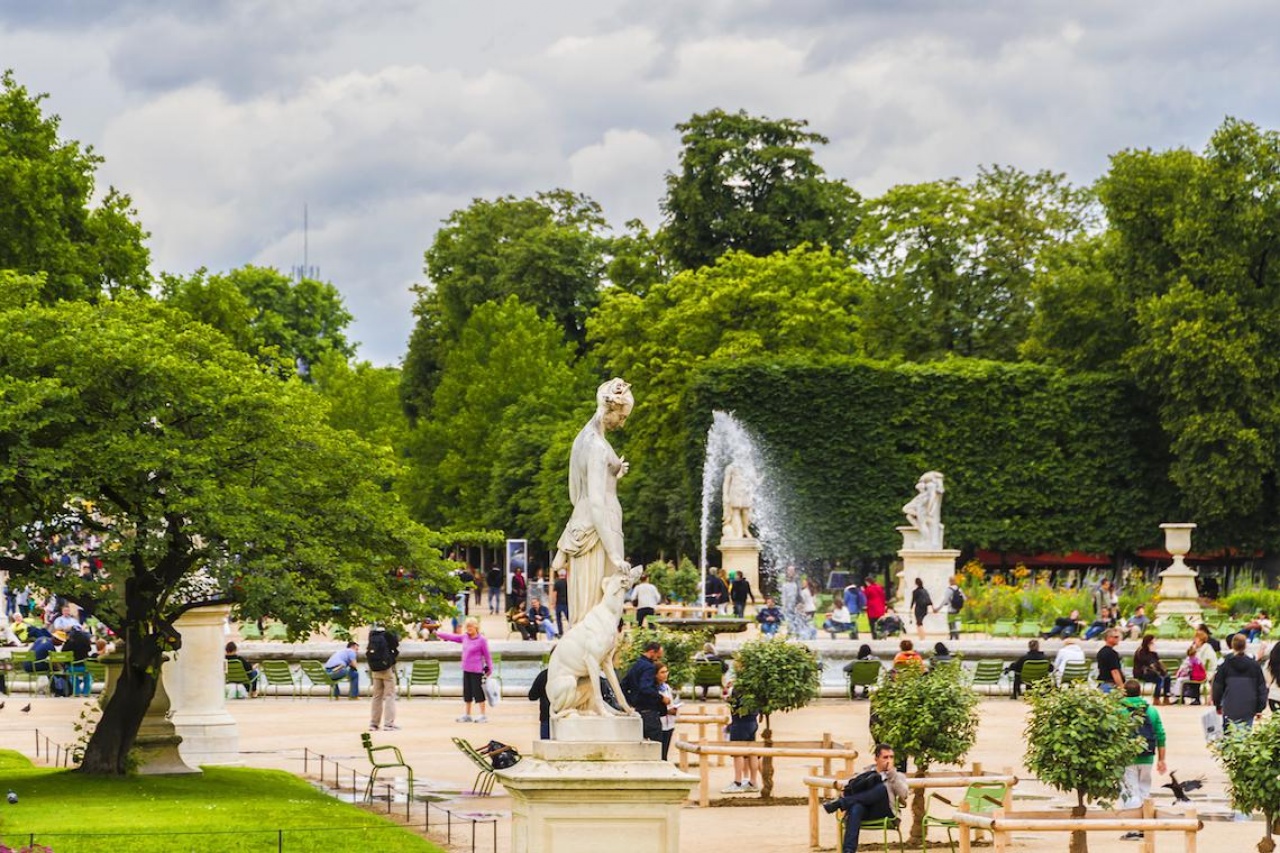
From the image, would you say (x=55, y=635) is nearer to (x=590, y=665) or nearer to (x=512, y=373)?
(x=590, y=665)

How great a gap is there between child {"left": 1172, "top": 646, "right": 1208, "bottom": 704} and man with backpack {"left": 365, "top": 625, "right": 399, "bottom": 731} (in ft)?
33.7

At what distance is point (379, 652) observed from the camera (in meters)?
24.0

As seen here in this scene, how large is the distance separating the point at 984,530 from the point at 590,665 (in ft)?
129

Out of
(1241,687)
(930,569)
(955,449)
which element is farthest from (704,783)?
(955,449)

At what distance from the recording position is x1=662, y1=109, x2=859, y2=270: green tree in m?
61.2

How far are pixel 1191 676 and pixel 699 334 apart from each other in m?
28.8

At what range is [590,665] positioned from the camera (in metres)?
12.4

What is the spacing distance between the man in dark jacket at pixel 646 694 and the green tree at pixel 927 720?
1868mm

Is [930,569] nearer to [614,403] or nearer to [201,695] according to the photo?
[201,695]

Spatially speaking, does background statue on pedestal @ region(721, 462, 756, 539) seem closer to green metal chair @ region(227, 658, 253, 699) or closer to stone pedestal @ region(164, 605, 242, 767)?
green metal chair @ region(227, 658, 253, 699)

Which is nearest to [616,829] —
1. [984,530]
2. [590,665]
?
[590,665]

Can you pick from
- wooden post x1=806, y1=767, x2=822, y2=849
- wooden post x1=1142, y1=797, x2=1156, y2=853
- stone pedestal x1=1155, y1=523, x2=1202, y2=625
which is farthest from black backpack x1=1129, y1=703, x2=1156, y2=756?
stone pedestal x1=1155, y1=523, x2=1202, y2=625

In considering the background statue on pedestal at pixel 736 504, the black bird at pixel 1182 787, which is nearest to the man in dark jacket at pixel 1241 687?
the black bird at pixel 1182 787

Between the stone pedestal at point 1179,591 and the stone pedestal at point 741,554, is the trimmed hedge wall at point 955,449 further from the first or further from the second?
the stone pedestal at point 1179,591
